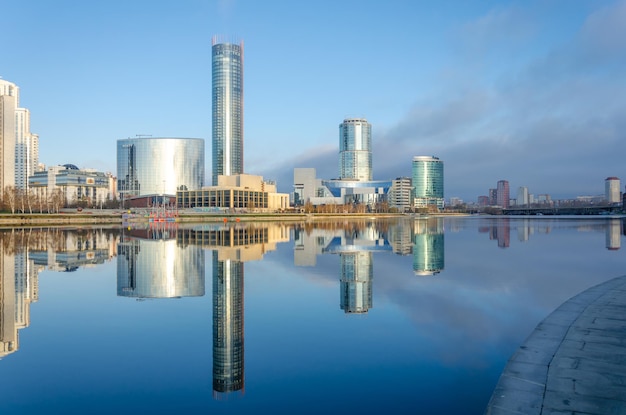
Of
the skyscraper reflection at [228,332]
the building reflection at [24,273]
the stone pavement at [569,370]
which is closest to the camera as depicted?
the stone pavement at [569,370]

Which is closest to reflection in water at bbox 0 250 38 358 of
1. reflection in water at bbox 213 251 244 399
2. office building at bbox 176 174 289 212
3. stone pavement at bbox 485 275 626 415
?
reflection in water at bbox 213 251 244 399

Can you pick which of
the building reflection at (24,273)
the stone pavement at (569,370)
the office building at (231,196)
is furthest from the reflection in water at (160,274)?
the office building at (231,196)

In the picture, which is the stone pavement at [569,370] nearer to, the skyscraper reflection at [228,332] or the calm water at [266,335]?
the calm water at [266,335]

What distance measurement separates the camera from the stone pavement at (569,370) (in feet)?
19.7

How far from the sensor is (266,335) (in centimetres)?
1102

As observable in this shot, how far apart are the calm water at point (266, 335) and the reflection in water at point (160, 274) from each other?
0.36 feet

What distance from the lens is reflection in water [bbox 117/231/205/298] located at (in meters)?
17.0

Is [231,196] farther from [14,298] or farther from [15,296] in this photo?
[14,298]

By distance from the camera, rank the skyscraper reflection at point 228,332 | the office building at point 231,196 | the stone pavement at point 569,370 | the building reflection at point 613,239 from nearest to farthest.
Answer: the stone pavement at point 569,370, the skyscraper reflection at point 228,332, the building reflection at point 613,239, the office building at point 231,196

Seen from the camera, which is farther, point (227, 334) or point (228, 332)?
point (228, 332)

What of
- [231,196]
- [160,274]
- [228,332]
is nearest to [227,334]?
[228,332]

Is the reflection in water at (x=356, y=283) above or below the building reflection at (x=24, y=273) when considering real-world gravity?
below

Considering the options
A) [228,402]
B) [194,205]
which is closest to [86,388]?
[228,402]

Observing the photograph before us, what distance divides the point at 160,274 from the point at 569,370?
57.0 ft
